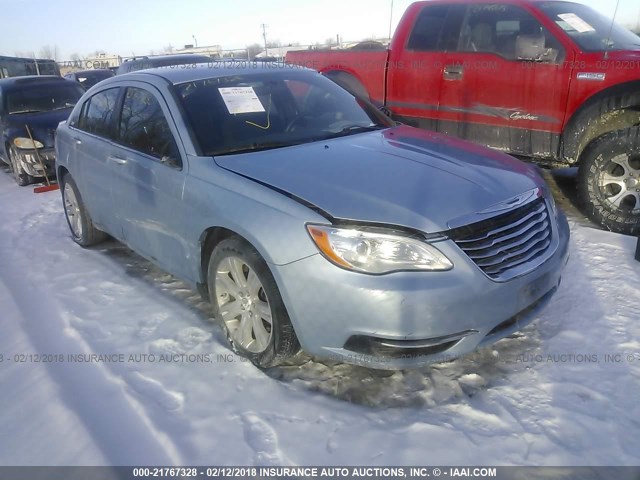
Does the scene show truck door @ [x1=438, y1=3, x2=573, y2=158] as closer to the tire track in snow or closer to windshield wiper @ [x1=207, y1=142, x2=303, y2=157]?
windshield wiper @ [x1=207, y1=142, x2=303, y2=157]

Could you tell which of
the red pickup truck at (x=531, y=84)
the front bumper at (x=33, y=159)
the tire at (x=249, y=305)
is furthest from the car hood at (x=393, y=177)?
the front bumper at (x=33, y=159)

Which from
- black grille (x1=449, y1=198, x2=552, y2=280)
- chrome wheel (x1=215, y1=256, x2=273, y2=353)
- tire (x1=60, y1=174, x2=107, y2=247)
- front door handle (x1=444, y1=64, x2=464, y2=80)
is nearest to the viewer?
black grille (x1=449, y1=198, x2=552, y2=280)

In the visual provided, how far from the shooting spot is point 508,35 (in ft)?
16.9

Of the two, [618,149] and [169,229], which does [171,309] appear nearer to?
[169,229]

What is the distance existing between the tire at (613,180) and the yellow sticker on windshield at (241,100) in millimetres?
3104

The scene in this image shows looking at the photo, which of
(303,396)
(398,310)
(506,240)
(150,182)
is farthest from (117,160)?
(506,240)

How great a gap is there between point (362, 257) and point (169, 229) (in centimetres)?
148

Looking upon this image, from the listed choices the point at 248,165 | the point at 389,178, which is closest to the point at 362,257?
the point at 389,178

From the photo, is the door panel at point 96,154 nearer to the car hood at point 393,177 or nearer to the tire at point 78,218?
the tire at point 78,218

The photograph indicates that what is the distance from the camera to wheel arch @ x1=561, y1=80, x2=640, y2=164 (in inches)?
174

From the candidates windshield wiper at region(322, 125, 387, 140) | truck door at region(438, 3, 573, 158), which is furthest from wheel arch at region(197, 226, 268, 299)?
truck door at region(438, 3, 573, 158)

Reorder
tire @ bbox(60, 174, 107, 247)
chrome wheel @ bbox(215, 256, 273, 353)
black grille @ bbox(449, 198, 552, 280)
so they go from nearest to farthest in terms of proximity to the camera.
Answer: black grille @ bbox(449, 198, 552, 280) → chrome wheel @ bbox(215, 256, 273, 353) → tire @ bbox(60, 174, 107, 247)

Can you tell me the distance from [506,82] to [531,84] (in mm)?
252

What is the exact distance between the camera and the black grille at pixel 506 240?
239 centimetres
